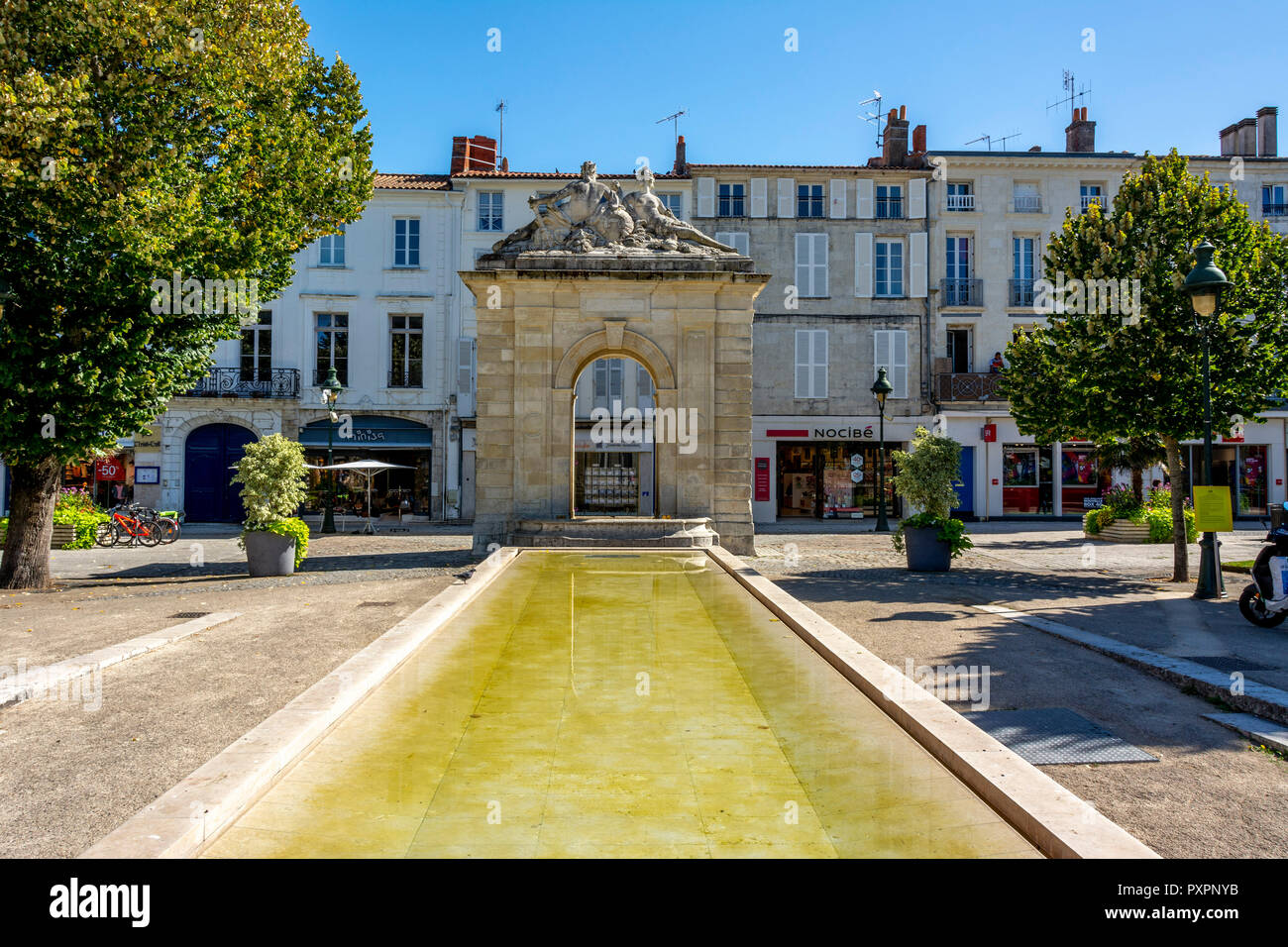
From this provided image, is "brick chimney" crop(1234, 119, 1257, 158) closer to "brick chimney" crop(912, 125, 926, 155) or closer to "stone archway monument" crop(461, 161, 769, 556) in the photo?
"brick chimney" crop(912, 125, 926, 155)

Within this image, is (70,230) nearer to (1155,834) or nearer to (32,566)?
(32,566)

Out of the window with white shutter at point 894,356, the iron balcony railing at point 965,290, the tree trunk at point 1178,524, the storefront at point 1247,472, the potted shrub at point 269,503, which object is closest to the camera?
the tree trunk at point 1178,524

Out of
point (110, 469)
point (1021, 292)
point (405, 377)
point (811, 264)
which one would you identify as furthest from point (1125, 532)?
point (110, 469)

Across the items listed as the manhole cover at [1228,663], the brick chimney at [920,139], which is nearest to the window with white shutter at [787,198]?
the brick chimney at [920,139]

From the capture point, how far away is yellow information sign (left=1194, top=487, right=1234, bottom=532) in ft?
37.1

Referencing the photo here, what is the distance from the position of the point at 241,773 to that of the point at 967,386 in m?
33.5

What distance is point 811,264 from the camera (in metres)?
33.0

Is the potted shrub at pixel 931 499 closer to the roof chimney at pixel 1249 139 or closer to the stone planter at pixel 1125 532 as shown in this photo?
the stone planter at pixel 1125 532

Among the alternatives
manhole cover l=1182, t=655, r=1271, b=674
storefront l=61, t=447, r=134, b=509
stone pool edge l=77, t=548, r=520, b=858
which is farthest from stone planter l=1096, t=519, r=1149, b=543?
storefront l=61, t=447, r=134, b=509

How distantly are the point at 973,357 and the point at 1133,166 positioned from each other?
9506mm

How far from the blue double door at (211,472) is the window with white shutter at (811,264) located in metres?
22.2

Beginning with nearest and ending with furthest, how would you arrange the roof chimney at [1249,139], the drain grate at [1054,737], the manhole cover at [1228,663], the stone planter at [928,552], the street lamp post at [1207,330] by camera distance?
the drain grate at [1054,737] < the manhole cover at [1228,663] < the street lamp post at [1207,330] < the stone planter at [928,552] < the roof chimney at [1249,139]

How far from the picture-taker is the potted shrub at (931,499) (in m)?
14.7

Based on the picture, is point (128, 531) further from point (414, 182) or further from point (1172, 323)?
point (1172, 323)
